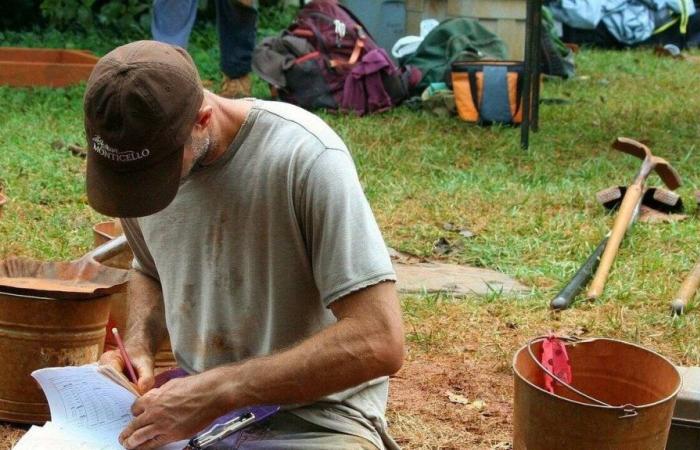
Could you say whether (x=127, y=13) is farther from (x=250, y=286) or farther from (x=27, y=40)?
(x=250, y=286)

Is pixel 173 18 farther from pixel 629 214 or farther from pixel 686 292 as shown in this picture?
pixel 686 292

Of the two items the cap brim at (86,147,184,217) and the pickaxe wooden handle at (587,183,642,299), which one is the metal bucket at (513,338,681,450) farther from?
the pickaxe wooden handle at (587,183,642,299)

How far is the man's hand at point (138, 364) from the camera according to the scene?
8.43 ft

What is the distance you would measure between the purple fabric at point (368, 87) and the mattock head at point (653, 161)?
292cm

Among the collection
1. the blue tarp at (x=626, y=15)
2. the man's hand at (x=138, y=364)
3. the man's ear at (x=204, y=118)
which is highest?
the man's ear at (x=204, y=118)

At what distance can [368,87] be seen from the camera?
8641mm

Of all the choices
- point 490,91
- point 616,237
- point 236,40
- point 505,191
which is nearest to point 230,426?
point 616,237

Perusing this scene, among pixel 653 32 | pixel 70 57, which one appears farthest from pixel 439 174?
pixel 653 32

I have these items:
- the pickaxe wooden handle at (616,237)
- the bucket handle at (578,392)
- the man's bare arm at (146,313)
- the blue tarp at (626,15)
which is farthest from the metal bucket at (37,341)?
the blue tarp at (626,15)

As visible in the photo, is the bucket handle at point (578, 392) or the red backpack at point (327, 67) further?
the red backpack at point (327, 67)

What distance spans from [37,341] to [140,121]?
153cm

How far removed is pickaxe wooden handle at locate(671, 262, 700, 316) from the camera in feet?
14.6

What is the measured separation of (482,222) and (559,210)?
1.67ft

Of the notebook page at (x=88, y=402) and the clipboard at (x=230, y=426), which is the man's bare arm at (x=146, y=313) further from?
the clipboard at (x=230, y=426)
